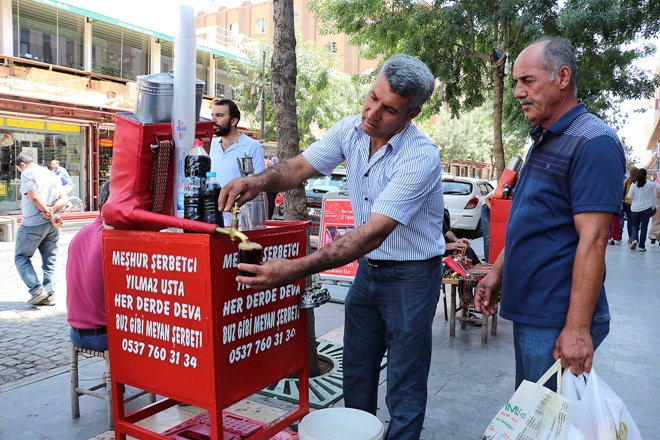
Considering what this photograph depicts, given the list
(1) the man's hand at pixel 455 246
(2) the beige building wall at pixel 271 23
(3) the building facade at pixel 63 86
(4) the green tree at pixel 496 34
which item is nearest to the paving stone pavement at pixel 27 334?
→ (1) the man's hand at pixel 455 246

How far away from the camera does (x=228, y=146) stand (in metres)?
5.07

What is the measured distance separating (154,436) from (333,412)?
0.77 meters

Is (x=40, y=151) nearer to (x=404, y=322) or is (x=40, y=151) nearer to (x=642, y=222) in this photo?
(x=642, y=222)

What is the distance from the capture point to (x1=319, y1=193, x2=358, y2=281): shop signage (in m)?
6.38

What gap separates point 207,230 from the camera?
198 centimetres

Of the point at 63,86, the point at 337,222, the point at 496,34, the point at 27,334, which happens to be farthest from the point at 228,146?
the point at 63,86

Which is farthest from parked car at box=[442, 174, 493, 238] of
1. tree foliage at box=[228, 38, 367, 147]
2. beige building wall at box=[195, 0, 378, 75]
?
beige building wall at box=[195, 0, 378, 75]

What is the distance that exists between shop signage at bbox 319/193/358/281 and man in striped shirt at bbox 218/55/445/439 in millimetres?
3685

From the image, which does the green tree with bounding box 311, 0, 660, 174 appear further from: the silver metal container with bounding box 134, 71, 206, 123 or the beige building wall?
the beige building wall

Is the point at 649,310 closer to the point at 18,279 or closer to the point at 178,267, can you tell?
the point at 178,267

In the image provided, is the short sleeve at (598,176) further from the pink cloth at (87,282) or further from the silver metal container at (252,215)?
the pink cloth at (87,282)

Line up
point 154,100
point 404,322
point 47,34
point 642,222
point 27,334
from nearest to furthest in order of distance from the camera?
point 154,100 < point 404,322 < point 27,334 < point 642,222 < point 47,34

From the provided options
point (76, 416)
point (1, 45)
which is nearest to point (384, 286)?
point (76, 416)

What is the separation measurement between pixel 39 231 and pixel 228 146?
294cm
